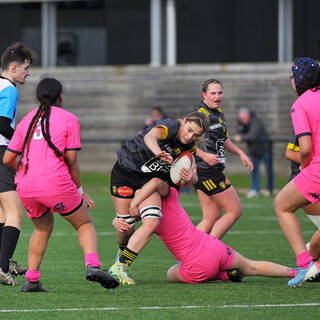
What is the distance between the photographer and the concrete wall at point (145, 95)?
27.1 m

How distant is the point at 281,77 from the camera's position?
89.6ft

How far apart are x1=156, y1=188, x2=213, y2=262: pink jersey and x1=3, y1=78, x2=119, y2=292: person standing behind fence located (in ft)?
2.72

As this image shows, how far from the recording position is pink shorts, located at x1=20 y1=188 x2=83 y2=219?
7051mm

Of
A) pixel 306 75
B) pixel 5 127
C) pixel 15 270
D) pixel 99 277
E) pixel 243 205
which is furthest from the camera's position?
pixel 243 205

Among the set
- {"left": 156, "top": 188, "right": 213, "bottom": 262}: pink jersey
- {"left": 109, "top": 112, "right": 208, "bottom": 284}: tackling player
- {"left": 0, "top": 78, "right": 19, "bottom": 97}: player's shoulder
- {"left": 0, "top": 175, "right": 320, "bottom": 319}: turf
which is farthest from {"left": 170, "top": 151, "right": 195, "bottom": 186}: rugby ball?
{"left": 0, "top": 78, "right": 19, "bottom": 97}: player's shoulder

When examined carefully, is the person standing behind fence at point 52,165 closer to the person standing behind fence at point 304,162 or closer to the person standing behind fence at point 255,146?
the person standing behind fence at point 304,162

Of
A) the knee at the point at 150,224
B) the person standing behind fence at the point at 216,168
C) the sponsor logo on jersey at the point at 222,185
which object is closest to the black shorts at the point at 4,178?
the knee at the point at 150,224

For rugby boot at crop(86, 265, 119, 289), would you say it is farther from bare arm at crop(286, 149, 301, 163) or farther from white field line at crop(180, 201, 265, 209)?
white field line at crop(180, 201, 265, 209)

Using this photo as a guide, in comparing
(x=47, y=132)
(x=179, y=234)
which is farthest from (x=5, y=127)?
(x=179, y=234)

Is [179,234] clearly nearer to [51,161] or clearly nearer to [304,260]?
[304,260]

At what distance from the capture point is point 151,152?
8.02 metres

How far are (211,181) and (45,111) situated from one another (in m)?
2.97

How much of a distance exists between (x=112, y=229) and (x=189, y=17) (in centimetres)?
2010

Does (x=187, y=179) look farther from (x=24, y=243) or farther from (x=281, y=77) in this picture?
(x=281, y=77)
